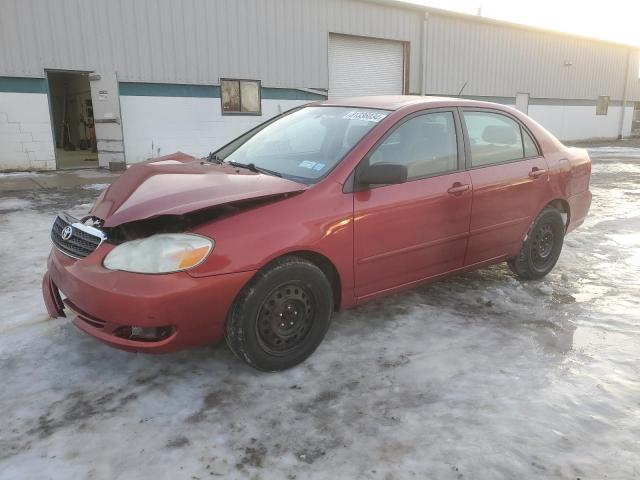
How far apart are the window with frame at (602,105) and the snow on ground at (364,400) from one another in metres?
27.2

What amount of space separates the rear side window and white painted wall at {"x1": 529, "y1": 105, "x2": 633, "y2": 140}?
70.5ft

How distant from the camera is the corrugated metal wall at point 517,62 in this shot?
19391 mm

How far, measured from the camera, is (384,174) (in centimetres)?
305

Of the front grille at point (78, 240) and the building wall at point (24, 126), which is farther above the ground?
the building wall at point (24, 126)

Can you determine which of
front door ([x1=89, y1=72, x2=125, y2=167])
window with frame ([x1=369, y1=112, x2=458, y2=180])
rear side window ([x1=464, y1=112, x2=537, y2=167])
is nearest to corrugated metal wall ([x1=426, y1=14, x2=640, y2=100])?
front door ([x1=89, y1=72, x2=125, y2=167])

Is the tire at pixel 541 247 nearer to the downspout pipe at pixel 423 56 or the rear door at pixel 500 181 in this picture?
the rear door at pixel 500 181

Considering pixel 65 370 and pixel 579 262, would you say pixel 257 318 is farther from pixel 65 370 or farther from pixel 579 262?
pixel 579 262

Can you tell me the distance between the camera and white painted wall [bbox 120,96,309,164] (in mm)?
13289

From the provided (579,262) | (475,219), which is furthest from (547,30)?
(475,219)

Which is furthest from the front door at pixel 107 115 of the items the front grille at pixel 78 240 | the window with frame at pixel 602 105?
the window with frame at pixel 602 105

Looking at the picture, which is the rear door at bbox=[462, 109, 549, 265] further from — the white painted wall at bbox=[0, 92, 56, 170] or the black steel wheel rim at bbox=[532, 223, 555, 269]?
the white painted wall at bbox=[0, 92, 56, 170]

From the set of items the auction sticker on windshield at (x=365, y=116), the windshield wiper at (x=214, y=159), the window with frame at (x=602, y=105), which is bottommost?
the windshield wiper at (x=214, y=159)

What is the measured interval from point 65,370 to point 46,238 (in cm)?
334

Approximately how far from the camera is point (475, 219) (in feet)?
12.5
